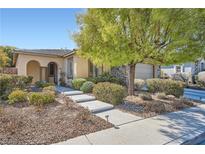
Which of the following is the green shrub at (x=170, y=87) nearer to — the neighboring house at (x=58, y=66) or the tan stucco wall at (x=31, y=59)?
the neighboring house at (x=58, y=66)

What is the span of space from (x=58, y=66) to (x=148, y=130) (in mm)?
14051

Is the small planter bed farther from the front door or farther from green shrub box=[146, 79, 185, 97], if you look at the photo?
the front door

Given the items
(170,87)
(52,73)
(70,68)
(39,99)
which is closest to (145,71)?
(170,87)

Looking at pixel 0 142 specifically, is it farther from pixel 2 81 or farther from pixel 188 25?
pixel 188 25

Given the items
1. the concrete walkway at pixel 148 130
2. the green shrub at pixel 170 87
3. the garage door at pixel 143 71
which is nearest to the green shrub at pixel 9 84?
the concrete walkway at pixel 148 130

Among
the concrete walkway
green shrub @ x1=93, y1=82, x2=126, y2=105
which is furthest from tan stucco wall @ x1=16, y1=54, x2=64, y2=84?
the concrete walkway

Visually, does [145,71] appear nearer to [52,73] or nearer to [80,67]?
[80,67]

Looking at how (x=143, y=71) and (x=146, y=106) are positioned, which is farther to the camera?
(x=143, y=71)

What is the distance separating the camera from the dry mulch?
5.29 m

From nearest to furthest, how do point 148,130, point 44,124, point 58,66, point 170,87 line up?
1. point 148,130
2. point 44,124
3. point 170,87
4. point 58,66

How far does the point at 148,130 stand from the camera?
598 cm

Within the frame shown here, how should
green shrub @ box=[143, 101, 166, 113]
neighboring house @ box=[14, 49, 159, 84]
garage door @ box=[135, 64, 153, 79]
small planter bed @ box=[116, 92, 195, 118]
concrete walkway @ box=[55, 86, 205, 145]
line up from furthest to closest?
1. garage door @ box=[135, 64, 153, 79]
2. neighboring house @ box=[14, 49, 159, 84]
3. green shrub @ box=[143, 101, 166, 113]
4. small planter bed @ box=[116, 92, 195, 118]
5. concrete walkway @ box=[55, 86, 205, 145]

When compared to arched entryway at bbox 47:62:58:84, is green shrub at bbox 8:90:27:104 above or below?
below
